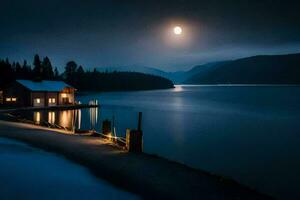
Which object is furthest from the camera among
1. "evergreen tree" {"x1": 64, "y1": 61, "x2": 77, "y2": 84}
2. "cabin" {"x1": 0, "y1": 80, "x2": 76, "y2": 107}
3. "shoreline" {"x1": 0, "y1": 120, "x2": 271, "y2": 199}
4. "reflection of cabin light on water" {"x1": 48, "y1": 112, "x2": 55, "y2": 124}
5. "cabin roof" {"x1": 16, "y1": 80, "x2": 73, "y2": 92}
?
"evergreen tree" {"x1": 64, "y1": 61, "x2": 77, "y2": 84}

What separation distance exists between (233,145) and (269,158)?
285 inches

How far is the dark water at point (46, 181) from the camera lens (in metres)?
10.2

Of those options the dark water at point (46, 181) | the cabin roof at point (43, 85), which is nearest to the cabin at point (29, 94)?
the cabin roof at point (43, 85)

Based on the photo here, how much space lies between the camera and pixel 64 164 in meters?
14.4

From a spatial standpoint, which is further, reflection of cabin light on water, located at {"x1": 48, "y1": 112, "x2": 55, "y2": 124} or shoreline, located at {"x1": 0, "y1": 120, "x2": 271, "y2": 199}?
reflection of cabin light on water, located at {"x1": 48, "y1": 112, "x2": 55, "y2": 124}

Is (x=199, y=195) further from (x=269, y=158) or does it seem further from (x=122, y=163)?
(x=269, y=158)

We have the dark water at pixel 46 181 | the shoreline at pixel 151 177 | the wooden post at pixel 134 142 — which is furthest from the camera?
the wooden post at pixel 134 142

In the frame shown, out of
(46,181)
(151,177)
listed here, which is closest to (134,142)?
(151,177)

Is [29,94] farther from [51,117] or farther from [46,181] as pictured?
[46,181]

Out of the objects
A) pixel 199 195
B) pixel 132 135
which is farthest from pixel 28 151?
pixel 199 195

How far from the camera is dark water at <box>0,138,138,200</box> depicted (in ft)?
33.3

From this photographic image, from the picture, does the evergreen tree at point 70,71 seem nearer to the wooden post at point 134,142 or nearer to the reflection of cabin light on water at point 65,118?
the reflection of cabin light on water at point 65,118

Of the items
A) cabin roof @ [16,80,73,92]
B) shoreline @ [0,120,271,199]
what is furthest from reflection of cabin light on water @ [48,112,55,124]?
shoreline @ [0,120,271,199]

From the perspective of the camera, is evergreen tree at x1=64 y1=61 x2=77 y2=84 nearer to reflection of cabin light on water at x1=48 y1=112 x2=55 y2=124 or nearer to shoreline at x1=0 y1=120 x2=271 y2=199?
reflection of cabin light on water at x1=48 y1=112 x2=55 y2=124
